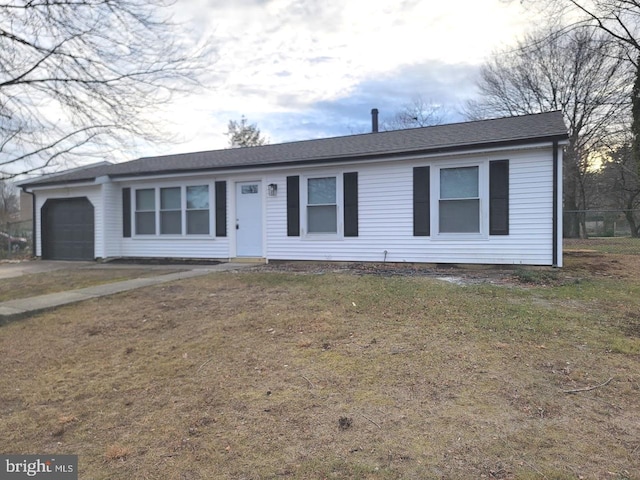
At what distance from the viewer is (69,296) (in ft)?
23.5

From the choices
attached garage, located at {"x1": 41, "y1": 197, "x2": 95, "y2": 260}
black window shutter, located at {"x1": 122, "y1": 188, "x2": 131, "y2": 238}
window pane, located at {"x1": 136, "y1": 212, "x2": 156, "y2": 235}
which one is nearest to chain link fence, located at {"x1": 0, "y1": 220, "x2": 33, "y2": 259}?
attached garage, located at {"x1": 41, "y1": 197, "x2": 95, "y2": 260}

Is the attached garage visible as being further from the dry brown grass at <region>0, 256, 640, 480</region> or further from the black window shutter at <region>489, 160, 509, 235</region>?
the black window shutter at <region>489, 160, 509, 235</region>

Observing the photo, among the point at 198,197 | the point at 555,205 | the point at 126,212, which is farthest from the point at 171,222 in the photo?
the point at 555,205

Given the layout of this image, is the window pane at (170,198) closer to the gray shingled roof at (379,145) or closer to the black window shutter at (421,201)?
the gray shingled roof at (379,145)

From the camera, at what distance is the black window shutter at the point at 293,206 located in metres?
11.0

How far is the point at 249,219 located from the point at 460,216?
5627 millimetres

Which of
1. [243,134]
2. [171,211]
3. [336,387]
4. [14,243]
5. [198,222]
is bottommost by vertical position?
[336,387]

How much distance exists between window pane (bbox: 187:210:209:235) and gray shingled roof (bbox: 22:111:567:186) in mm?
1286

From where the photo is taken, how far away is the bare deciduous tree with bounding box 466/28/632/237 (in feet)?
73.6

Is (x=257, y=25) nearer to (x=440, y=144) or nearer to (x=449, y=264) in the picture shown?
(x=440, y=144)

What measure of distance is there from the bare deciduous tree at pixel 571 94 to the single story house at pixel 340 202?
15.0 meters

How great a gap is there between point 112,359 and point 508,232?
790cm

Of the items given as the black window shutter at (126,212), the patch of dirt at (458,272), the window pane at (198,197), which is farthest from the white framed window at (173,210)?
the patch of dirt at (458,272)

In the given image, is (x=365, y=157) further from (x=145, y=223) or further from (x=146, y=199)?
(x=145, y=223)
